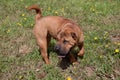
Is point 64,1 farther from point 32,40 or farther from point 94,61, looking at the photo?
point 94,61

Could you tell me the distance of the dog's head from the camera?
Answer: 474 cm

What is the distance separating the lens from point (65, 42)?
15.8 ft

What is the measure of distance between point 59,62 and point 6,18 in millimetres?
3381

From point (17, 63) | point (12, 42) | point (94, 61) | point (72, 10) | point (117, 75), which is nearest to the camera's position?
point (117, 75)

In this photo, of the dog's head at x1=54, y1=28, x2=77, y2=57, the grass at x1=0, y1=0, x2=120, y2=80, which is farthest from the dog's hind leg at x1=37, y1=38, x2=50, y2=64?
the dog's head at x1=54, y1=28, x2=77, y2=57

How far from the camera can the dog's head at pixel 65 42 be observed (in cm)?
474

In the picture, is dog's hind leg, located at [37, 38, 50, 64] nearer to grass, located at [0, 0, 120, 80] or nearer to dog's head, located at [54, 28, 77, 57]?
grass, located at [0, 0, 120, 80]

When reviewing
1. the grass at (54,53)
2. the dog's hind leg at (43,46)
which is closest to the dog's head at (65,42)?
the grass at (54,53)

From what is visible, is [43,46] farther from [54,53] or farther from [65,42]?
[65,42]

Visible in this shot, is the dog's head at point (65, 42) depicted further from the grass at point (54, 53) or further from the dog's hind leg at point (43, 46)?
the dog's hind leg at point (43, 46)

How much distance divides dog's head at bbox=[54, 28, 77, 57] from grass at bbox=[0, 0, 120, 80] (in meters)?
0.56

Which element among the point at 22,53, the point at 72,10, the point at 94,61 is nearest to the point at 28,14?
the point at 72,10

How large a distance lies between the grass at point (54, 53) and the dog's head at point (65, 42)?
56 centimetres

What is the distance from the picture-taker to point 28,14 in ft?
27.1
